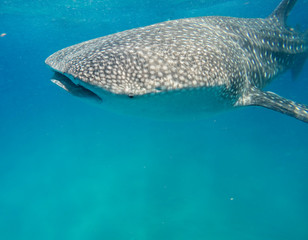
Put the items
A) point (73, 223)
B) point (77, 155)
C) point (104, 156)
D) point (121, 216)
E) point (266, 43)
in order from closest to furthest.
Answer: point (266, 43), point (121, 216), point (73, 223), point (104, 156), point (77, 155)

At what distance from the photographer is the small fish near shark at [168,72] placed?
100 inches

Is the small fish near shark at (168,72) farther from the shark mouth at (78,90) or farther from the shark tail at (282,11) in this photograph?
the shark tail at (282,11)

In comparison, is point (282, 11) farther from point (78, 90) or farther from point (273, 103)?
point (78, 90)

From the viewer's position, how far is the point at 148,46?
3.03 meters

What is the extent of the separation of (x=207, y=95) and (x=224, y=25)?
2.75m

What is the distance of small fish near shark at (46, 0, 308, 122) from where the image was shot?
8.35ft

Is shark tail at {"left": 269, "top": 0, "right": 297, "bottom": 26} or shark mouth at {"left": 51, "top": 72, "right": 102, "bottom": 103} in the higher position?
shark tail at {"left": 269, "top": 0, "right": 297, "bottom": 26}

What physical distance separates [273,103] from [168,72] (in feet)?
7.67

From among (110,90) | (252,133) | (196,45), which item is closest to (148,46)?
(196,45)

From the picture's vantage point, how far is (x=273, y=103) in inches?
160

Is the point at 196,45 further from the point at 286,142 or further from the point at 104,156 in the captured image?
the point at 286,142

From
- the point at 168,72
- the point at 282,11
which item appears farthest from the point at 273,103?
the point at 282,11

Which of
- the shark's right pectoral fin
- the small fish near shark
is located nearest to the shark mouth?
the small fish near shark

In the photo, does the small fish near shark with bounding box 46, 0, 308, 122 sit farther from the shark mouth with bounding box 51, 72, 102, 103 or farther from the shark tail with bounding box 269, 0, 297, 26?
the shark tail with bounding box 269, 0, 297, 26
